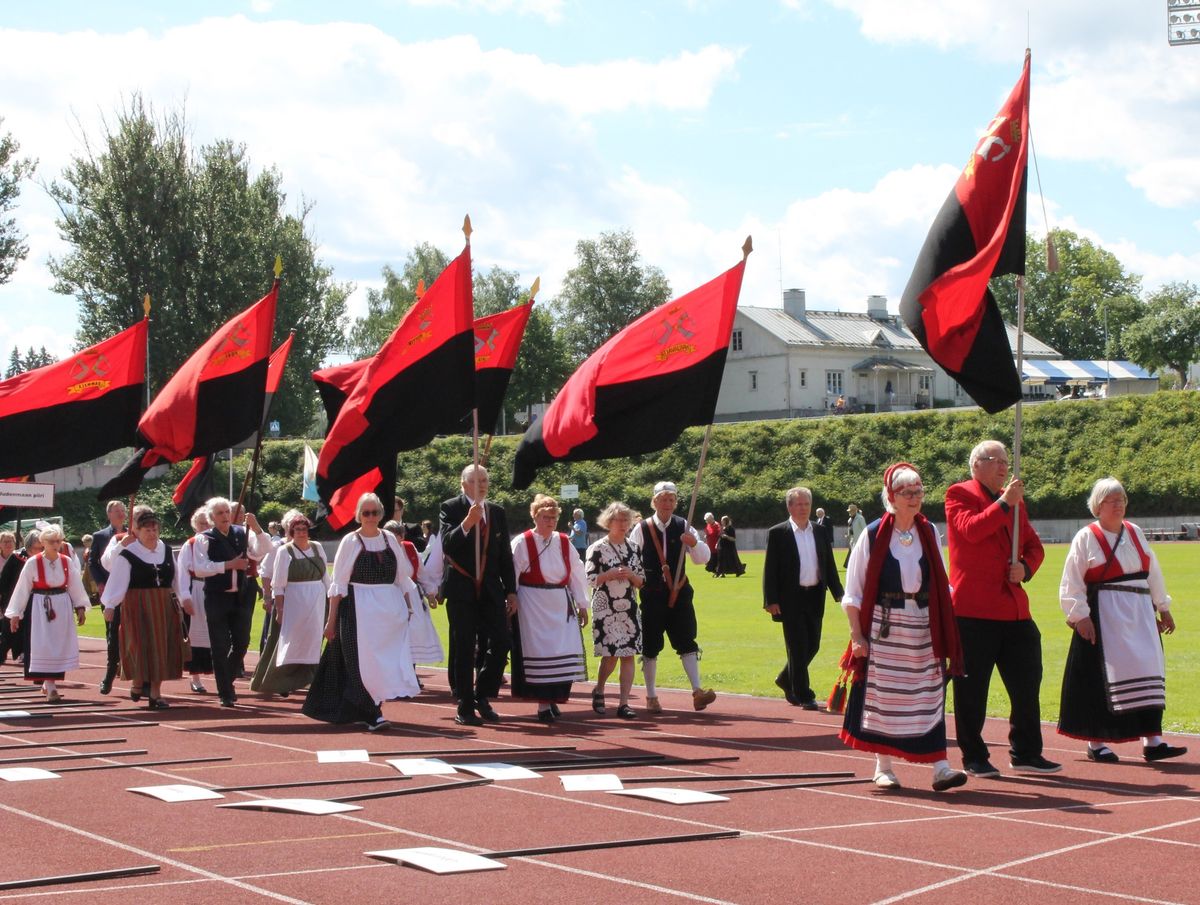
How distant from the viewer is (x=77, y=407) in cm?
1553

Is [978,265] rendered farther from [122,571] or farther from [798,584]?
[122,571]

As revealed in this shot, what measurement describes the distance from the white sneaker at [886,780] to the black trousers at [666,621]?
15.0ft

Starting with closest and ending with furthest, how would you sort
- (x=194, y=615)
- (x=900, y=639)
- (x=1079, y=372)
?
(x=900, y=639), (x=194, y=615), (x=1079, y=372)

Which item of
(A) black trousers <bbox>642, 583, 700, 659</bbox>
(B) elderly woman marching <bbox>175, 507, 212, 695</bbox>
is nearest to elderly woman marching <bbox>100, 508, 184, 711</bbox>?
(B) elderly woman marching <bbox>175, 507, 212, 695</bbox>

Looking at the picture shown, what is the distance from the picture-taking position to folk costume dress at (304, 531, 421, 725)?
12094 millimetres

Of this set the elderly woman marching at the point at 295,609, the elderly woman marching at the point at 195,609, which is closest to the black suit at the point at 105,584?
the elderly woman marching at the point at 195,609

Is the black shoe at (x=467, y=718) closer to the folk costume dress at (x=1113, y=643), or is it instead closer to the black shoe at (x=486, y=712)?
the black shoe at (x=486, y=712)

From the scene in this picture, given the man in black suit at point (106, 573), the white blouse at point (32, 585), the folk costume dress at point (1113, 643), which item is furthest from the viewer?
the white blouse at point (32, 585)

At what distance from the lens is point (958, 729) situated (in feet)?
30.9

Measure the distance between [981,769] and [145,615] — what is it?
8134mm

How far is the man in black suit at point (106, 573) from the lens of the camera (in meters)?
14.7

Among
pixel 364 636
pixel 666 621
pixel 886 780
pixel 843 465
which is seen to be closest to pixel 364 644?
pixel 364 636

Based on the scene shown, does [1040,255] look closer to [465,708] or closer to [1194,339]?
[1194,339]

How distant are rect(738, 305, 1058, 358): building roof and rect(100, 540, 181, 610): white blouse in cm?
7377
